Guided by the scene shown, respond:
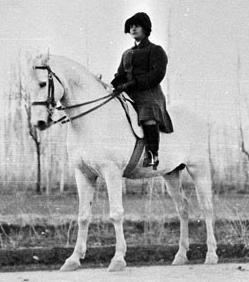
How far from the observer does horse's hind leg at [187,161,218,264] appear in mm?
3646

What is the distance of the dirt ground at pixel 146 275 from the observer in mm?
3193

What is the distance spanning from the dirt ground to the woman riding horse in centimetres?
50

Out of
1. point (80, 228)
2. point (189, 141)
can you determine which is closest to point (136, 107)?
point (189, 141)

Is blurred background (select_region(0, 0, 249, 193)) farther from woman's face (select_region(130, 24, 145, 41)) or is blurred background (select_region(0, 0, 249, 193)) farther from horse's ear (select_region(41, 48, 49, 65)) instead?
horse's ear (select_region(41, 48, 49, 65))

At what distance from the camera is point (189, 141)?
12.0ft

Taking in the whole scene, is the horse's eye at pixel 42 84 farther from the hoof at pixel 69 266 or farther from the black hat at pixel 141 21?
the hoof at pixel 69 266

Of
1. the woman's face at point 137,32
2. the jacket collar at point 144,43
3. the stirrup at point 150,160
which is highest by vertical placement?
the woman's face at point 137,32

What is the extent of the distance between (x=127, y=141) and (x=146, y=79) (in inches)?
11.9

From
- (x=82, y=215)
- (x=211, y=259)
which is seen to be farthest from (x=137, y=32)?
(x=211, y=259)

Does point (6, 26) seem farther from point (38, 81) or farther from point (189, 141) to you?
point (189, 141)

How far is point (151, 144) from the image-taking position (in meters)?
3.36

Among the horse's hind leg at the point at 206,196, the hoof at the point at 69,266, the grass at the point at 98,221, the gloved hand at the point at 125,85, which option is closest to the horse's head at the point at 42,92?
the gloved hand at the point at 125,85

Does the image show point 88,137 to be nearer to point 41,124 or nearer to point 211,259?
point 41,124

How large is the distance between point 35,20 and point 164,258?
139 centimetres
